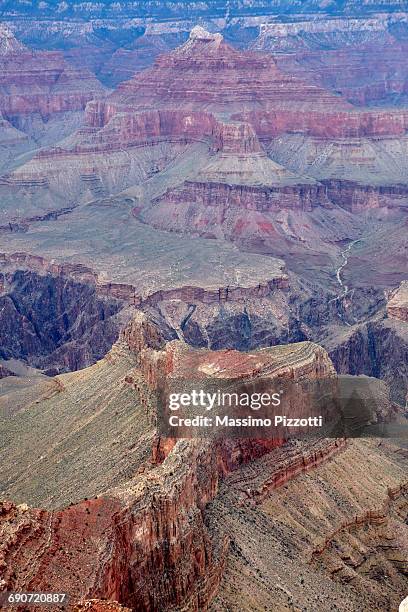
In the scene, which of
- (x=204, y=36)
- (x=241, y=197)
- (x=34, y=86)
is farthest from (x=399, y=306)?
(x=34, y=86)

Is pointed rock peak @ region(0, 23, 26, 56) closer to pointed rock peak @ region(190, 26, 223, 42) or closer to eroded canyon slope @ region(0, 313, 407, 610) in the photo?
pointed rock peak @ region(190, 26, 223, 42)

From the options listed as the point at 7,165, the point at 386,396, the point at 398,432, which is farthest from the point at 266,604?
the point at 7,165

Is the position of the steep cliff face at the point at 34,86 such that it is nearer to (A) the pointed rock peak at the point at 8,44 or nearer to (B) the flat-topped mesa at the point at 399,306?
(A) the pointed rock peak at the point at 8,44

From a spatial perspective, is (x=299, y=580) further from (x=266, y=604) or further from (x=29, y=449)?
(x=29, y=449)

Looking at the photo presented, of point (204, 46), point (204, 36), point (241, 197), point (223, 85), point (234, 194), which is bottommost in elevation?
point (241, 197)

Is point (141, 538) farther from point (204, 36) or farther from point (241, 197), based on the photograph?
point (204, 36)
